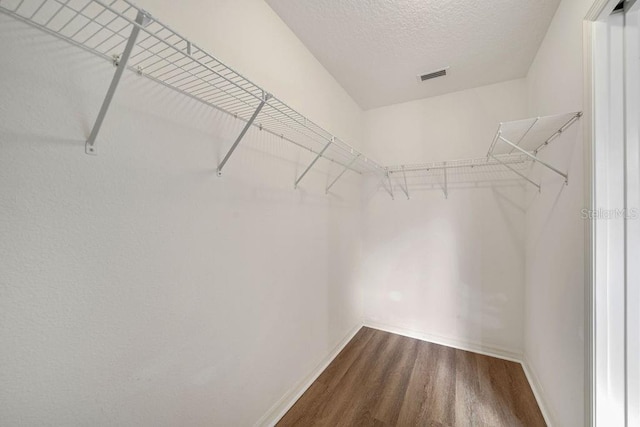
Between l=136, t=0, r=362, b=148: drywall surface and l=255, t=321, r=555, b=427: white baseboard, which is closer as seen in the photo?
l=136, t=0, r=362, b=148: drywall surface

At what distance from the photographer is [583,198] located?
1.02 metres

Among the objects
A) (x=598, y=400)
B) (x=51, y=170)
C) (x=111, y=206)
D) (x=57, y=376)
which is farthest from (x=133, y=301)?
(x=598, y=400)

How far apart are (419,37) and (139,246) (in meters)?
2.07

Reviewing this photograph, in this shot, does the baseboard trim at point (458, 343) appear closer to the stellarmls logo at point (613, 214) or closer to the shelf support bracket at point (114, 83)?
the stellarmls logo at point (613, 214)

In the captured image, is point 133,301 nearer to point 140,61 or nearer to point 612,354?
point 140,61

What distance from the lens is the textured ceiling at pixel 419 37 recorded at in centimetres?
137

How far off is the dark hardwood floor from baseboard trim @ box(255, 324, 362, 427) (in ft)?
0.11

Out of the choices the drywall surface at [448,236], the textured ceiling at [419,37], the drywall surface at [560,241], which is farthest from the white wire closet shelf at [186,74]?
the textured ceiling at [419,37]

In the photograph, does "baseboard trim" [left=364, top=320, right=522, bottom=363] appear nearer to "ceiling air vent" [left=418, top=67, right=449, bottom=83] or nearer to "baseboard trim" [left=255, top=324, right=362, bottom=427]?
"baseboard trim" [left=255, top=324, right=362, bottom=427]

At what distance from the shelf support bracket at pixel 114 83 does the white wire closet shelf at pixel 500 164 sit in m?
1.59

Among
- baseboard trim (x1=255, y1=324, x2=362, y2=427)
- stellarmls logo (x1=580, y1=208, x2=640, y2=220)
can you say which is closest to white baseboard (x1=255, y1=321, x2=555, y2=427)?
baseboard trim (x1=255, y1=324, x2=362, y2=427)

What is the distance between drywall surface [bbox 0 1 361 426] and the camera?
59 centimetres

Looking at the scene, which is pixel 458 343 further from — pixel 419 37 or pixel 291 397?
pixel 419 37

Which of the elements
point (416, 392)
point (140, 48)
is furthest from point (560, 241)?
point (140, 48)
